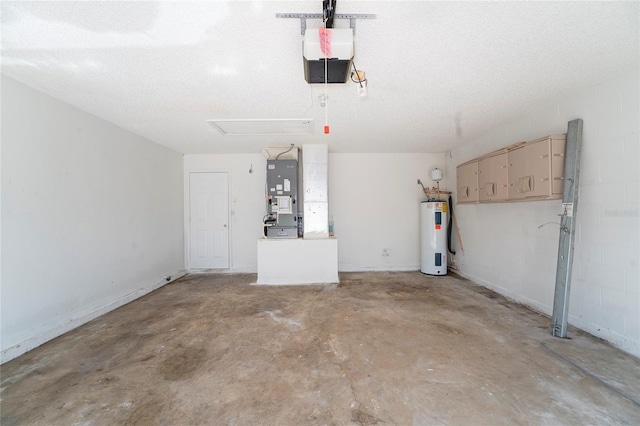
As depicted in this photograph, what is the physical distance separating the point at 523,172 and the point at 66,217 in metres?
5.14

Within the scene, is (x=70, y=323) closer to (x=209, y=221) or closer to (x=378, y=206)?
(x=209, y=221)

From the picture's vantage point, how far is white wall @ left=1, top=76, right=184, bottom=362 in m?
2.25

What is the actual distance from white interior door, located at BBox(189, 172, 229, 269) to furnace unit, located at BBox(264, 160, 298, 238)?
1203 mm

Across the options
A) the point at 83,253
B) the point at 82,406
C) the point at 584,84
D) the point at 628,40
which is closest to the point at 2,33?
the point at 83,253

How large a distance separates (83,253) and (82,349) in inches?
45.1

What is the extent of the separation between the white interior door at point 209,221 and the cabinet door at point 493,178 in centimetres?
459

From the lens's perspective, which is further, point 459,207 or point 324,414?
point 459,207

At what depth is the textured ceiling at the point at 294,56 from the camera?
1.53 m

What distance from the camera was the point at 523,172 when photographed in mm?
2846

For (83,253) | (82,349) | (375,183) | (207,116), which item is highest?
(207,116)

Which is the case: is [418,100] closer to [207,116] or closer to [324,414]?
[207,116]

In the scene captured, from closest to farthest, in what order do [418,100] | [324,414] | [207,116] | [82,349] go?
[324,414], [82,349], [418,100], [207,116]

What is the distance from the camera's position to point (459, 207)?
482 centimetres

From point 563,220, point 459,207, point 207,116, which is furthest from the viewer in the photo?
point 459,207
